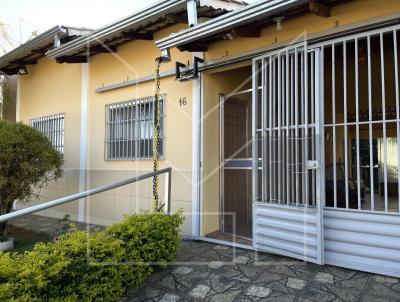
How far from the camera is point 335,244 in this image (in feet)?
11.8

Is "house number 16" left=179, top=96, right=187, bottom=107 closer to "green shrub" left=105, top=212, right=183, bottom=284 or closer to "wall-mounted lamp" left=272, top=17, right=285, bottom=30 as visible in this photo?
"wall-mounted lamp" left=272, top=17, right=285, bottom=30

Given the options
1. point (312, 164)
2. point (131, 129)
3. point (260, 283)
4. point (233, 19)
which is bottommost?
point (260, 283)

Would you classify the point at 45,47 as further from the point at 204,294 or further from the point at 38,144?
the point at 204,294

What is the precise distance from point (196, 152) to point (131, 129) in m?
1.70

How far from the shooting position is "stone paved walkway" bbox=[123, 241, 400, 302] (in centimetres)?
299

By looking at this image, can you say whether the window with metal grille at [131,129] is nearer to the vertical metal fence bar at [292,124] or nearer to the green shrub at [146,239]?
the green shrub at [146,239]

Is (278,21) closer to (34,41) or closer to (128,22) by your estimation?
(128,22)

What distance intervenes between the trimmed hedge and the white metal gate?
1234 millimetres

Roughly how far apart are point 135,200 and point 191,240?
1.50 m

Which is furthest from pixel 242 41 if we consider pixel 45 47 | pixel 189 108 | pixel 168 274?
pixel 45 47

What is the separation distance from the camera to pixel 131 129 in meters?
6.00

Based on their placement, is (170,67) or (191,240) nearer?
(191,240)

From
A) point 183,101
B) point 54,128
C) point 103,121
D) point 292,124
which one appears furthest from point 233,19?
point 54,128

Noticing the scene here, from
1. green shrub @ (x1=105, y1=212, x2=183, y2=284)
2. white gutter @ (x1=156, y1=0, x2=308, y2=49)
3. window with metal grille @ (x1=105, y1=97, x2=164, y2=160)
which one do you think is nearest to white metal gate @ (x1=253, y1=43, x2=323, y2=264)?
white gutter @ (x1=156, y1=0, x2=308, y2=49)
